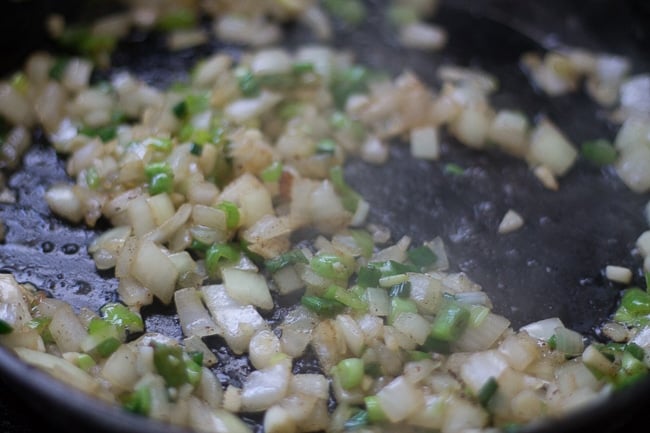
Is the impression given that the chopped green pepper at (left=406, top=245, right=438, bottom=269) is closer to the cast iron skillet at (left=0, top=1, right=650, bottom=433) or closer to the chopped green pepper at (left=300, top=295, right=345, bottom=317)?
the cast iron skillet at (left=0, top=1, right=650, bottom=433)

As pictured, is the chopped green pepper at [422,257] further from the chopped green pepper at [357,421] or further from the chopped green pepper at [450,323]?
the chopped green pepper at [357,421]

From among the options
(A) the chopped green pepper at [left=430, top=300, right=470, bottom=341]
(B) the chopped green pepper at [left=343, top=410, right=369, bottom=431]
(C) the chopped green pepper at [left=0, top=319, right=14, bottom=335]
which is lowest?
(B) the chopped green pepper at [left=343, top=410, right=369, bottom=431]

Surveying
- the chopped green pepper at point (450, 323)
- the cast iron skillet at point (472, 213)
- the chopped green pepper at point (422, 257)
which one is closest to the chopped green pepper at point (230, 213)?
the cast iron skillet at point (472, 213)

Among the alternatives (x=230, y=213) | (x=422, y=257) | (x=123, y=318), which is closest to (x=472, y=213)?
(x=422, y=257)

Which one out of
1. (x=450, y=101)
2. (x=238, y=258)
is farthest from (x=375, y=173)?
(x=238, y=258)

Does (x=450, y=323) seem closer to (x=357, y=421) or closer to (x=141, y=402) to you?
(x=357, y=421)

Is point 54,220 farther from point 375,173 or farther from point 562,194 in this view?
point 562,194

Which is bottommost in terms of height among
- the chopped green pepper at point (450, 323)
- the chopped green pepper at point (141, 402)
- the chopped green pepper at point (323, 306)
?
the chopped green pepper at point (450, 323)

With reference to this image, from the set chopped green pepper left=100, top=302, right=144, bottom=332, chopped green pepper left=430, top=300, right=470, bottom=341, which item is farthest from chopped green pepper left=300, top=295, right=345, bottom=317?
chopped green pepper left=100, top=302, right=144, bottom=332

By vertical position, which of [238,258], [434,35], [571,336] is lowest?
[571,336]
